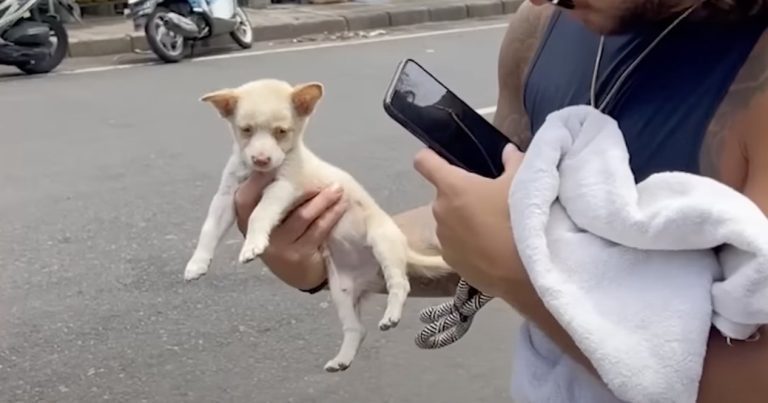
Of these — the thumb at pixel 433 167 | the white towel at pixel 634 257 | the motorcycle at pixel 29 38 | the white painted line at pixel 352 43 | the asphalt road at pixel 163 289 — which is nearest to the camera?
the white towel at pixel 634 257

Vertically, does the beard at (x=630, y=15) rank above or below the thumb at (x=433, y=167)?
above

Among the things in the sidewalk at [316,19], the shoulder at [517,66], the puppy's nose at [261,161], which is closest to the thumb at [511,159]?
the shoulder at [517,66]

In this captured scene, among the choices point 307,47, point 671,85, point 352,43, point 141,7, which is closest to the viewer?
point 671,85

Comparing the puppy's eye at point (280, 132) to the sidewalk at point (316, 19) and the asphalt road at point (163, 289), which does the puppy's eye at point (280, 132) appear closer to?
the asphalt road at point (163, 289)

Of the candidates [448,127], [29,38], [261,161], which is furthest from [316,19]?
[448,127]

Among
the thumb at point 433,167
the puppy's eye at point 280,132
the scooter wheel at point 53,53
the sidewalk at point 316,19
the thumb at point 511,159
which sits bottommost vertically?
the sidewalk at point 316,19

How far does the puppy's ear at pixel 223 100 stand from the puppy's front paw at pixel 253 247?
0.86 feet

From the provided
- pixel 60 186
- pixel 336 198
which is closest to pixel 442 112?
pixel 336 198

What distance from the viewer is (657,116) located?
1.26m

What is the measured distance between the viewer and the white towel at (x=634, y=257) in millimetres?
1073

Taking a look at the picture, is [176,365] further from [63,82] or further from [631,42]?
[63,82]

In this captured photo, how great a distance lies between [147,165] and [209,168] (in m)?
0.35

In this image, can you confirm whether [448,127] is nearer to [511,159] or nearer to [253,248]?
[511,159]

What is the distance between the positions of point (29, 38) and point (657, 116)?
807cm
